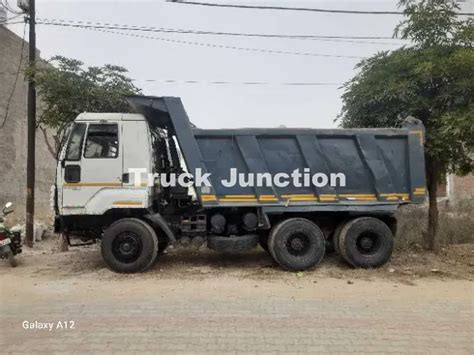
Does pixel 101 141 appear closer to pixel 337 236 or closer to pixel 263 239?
pixel 263 239

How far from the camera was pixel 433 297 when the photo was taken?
6145 millimetres

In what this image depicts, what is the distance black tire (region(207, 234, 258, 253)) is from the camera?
25.0ft

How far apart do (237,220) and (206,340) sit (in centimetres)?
359

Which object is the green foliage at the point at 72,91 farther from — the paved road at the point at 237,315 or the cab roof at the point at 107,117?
the paved road at the point at 237,315

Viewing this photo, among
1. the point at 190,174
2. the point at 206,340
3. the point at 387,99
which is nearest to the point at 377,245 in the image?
the point at 387,99

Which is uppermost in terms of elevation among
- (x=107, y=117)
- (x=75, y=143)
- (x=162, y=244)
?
(x=107, y=117)

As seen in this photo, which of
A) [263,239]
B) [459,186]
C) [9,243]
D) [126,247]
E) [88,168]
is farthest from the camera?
[459,186]

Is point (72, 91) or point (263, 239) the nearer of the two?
point (263, 239)

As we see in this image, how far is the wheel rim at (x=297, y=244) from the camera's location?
25.1 ft

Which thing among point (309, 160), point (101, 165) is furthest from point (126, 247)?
point (309, 160)

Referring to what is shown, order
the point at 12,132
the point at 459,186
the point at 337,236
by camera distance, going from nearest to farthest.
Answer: the point at 337,236 < the point at 12,132 < the point at 459,186

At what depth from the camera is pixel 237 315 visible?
5.29 m

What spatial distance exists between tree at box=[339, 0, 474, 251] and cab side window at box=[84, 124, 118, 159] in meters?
4.54

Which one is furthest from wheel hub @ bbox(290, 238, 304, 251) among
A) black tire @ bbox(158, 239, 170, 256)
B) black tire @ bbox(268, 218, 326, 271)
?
black tire @ bbox(158, 239, 170, 256)
